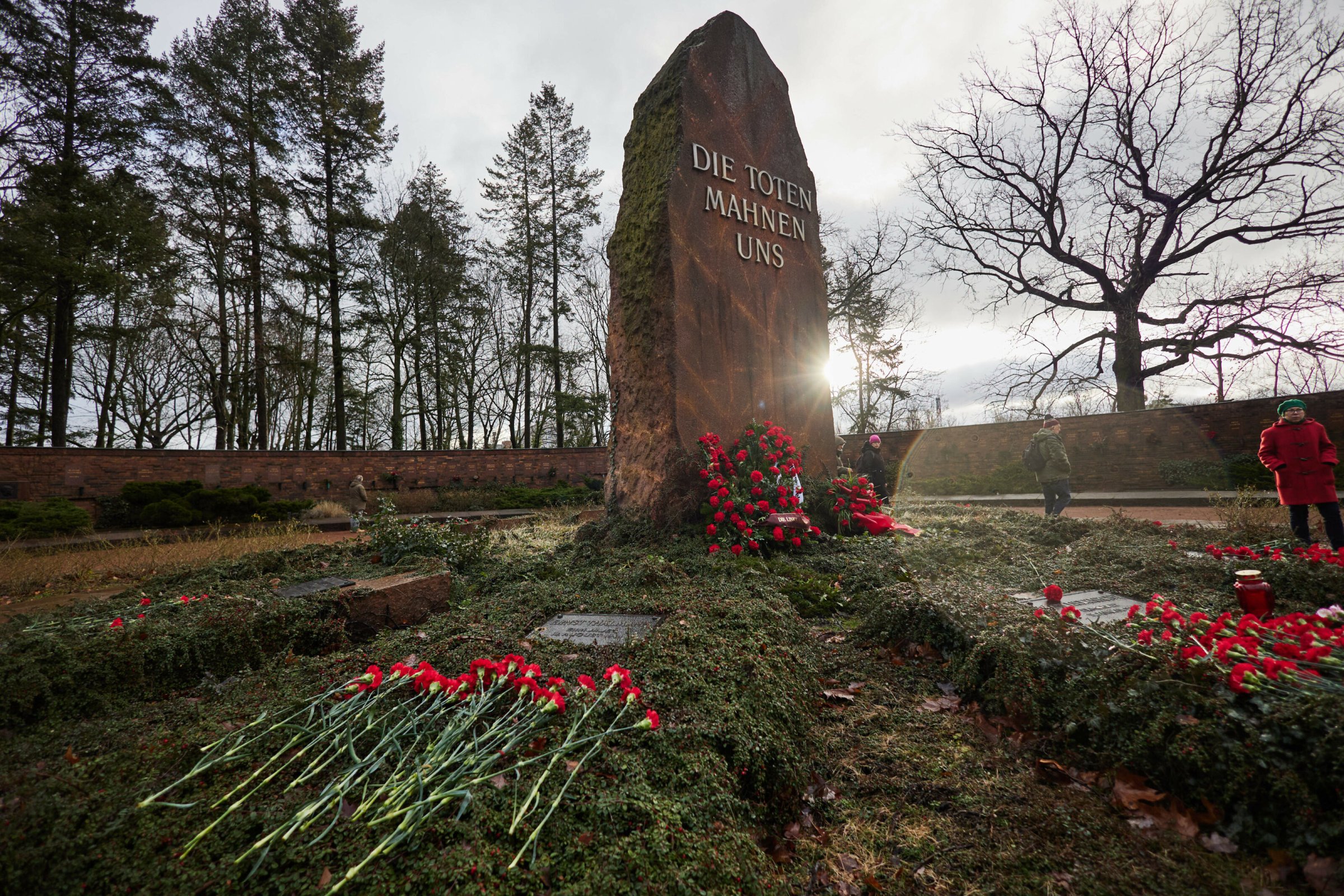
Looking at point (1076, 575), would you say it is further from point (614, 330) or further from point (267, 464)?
point (267, 464)

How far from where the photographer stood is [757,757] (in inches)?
68.6

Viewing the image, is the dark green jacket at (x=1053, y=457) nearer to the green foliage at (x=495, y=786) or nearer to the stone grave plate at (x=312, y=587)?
the green foliage at (x=495, y=786)

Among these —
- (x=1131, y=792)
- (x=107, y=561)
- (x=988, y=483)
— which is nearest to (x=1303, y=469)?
(x=1131, y=792)

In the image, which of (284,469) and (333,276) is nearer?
(284,469)

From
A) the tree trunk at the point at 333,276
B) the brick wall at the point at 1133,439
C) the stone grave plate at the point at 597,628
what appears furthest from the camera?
the tree trunk at the point at 333,276

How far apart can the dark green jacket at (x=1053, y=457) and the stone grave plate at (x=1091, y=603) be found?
5.59 m

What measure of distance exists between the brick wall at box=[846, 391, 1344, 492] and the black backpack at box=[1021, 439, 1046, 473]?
6.08 metres

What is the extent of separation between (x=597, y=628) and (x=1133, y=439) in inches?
581

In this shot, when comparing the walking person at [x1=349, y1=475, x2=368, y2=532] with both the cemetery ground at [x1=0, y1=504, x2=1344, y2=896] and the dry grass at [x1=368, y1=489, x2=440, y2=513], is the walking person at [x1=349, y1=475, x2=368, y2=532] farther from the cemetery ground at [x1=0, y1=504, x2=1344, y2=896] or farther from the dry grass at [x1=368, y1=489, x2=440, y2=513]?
the cemetery ground at [x1=0, y1=504, x2=1344, y2=896]

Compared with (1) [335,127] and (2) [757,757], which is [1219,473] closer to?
(2) [757,757]

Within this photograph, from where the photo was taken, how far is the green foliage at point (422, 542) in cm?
521

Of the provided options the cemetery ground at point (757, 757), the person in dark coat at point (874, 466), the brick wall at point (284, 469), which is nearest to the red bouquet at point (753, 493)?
the cemetery ground at point (757, 757)

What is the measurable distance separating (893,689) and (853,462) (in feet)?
48.6

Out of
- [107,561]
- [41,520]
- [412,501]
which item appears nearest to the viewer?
[107,561]
